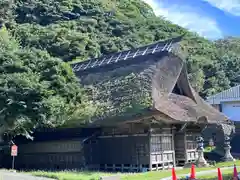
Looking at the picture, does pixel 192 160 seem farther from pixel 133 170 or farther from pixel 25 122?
pixel 25 122

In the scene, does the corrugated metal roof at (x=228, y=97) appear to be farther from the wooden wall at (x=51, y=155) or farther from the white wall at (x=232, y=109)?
the wooden wall at (x=51, y=155)

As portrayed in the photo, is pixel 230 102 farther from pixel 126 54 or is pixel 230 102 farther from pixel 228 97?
pixel 126 54

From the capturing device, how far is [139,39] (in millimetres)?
64562

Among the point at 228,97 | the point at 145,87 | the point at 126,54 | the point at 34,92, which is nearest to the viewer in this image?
the point at 34,92

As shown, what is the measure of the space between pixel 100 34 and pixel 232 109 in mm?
31149

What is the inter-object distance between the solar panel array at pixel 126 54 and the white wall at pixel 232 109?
15344mm

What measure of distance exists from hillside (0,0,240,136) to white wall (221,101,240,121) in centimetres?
922

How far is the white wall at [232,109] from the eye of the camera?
39.0 metres

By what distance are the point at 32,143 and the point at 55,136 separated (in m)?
2.29

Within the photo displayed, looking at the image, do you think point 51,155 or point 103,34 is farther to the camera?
point 103,34

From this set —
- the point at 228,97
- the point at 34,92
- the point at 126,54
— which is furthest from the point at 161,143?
the point at 228,97

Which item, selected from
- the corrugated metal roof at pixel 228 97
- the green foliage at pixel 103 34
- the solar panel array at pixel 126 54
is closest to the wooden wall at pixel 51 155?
the solar panel array at pixel 126 54

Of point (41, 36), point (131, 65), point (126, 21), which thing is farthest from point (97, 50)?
point (131, 65)

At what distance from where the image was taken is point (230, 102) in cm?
3997
